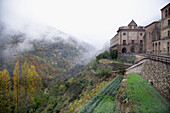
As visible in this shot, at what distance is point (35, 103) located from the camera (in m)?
18.7

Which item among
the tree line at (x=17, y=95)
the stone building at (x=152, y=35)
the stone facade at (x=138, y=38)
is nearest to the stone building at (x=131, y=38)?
the stone facade at (x=138, y=38)

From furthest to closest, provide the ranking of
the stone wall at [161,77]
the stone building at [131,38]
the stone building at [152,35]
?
the stone building at [131,38] → the stone building at [152,35] → the stone wall at [161,77]

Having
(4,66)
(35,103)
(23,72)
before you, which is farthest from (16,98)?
(4,66)

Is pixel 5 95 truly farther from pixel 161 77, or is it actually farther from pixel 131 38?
pixel 131 38

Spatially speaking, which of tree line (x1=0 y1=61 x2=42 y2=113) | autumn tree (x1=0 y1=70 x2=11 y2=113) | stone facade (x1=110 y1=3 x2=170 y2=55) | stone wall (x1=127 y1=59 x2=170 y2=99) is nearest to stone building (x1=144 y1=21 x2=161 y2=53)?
stone facade (x1=110 y1=3 x2=170 y2=55)

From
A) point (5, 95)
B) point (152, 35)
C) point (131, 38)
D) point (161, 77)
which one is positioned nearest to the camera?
point (161, 77)

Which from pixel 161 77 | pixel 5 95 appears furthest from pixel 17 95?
pixel 161 77

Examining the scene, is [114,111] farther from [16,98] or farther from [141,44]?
[141,44]

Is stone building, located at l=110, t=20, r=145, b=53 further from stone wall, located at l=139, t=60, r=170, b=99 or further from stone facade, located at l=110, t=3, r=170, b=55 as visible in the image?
stone wall, located at l=139, t=60, r=170, b=99

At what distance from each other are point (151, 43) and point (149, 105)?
22.4 m

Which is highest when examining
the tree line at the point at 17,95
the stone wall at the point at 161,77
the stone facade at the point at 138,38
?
the stone facade at the point at 138,38

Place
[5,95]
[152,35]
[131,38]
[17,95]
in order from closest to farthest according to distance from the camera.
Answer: [5,95] < [17,95] < [152,35] < [131,38]

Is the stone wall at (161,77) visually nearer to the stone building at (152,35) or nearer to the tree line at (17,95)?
the stone building at (152,35)

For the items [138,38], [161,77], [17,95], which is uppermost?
[138,38]
